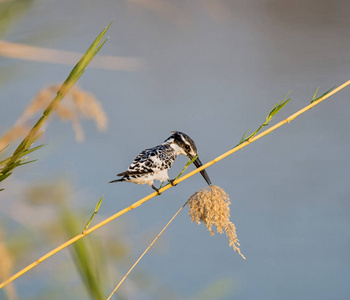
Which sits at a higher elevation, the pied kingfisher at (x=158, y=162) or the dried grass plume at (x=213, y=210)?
the pied kingfisher at (x=158, y=162)

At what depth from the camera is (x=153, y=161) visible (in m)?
1.28

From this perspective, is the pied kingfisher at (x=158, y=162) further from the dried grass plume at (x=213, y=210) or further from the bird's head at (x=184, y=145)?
the dried grass plume at (x=213, y=210)

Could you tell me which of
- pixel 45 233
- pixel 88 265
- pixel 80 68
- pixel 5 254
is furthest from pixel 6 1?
pixel 45 233

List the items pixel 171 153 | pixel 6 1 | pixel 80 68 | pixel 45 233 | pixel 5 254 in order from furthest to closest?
pixel 171 153 < pixel 45 233 < pixel 5 254 < pixel 6 1 < pixel 80 68

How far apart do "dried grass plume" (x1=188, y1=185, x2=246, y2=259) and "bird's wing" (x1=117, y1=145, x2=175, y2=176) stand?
0.35m

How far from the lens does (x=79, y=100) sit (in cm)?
119

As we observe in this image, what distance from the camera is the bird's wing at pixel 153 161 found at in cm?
121

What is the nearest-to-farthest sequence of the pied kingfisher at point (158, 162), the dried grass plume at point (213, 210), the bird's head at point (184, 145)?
the dried grass plume at point (213, 210), the pied kingfisher at point (158, 162), the bird's head at point (184, 145)

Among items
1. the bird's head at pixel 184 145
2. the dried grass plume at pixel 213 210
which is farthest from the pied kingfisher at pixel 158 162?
the dried grass plume at pixel 213 210

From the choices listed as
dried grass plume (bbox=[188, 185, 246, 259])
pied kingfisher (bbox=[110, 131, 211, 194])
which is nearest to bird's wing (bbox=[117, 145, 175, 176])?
pied kingfisher (bbox=[110, 131, 211, 194])

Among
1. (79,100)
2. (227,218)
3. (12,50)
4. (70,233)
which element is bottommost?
(227,218)

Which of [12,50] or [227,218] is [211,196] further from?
[12,50]

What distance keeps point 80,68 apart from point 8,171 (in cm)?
14

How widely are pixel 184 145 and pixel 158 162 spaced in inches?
7.9
